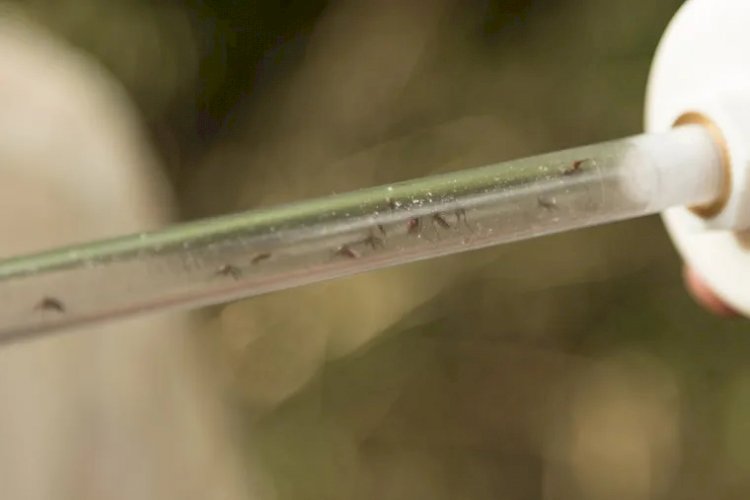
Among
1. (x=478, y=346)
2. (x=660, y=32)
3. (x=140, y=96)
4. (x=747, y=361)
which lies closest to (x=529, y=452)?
(x=478, y=346)

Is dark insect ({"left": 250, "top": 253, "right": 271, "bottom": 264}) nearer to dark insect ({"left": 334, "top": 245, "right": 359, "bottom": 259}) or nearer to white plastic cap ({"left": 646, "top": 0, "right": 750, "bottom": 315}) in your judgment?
dark insect ({"left": 334, "top": 245, "right": 359, "bottom": 259})

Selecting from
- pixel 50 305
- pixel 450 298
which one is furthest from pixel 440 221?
pixel 450 298

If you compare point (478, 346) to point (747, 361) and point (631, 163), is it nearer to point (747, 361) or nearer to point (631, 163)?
point (747, 361)

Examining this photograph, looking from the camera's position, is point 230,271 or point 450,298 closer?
point 230,271

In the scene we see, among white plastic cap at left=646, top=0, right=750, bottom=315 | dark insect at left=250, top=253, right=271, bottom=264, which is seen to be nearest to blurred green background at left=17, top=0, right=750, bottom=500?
white plastic cap at left=646, top=0, right=750, bottom=315

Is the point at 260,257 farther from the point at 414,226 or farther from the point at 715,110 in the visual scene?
the point at 715,110
